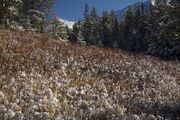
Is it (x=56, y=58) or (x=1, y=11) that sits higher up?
(x=1, y=11)

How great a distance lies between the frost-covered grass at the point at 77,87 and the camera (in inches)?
379

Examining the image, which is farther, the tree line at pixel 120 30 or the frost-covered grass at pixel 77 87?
the tree line at pixel 120 30

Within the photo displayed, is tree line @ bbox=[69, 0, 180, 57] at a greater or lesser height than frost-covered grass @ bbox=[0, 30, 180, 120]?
greater

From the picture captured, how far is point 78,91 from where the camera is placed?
1168cm

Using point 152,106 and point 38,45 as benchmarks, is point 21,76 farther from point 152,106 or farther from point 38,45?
point 38,45

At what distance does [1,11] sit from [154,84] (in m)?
27.1

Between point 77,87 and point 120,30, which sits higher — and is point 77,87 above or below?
below

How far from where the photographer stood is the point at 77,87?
12.1 metres

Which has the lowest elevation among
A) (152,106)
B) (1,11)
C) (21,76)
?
(152,106)

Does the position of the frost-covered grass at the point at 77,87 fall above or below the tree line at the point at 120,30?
below

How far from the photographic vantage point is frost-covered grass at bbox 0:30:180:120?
9617mm

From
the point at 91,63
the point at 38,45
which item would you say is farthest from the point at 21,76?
the point at 38,45

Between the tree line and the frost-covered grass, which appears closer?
the frost-covered grass

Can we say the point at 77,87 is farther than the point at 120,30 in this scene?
No
